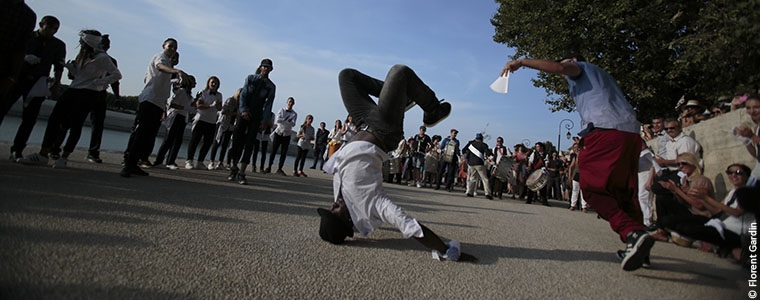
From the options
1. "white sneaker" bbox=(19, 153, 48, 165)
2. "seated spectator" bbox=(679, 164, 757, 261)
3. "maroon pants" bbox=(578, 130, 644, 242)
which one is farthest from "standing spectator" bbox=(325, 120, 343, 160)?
"seated spectator" bbox=(679, 164, 757, 261)

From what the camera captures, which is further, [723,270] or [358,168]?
[358,168]

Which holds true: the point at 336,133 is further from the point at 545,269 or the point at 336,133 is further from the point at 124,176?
the point at 545,269

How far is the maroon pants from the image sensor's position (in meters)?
2.84

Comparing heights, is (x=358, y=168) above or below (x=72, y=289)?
above

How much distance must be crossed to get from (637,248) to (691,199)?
0.58 meters

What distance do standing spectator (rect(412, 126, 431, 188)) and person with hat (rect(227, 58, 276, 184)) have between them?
7.53 meters

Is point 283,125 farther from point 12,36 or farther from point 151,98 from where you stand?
point 12,36

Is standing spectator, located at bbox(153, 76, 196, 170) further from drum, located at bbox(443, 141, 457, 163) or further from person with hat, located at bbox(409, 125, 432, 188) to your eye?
person with hat, located at bbox(409, 125, 432, 188)

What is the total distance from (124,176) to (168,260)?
12.2 feet

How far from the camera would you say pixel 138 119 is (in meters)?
5.31

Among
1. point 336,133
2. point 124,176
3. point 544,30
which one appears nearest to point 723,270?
point 124,176

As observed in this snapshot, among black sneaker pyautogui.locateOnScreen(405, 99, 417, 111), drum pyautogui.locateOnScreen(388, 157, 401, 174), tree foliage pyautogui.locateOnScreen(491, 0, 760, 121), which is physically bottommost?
drum pyautogui.locateOnScreen(388, 157, 401, 174)

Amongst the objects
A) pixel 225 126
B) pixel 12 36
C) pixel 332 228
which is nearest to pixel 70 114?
pixel 12 36

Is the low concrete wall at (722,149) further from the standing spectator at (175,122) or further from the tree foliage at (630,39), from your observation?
the tree foliage at (630,39)
